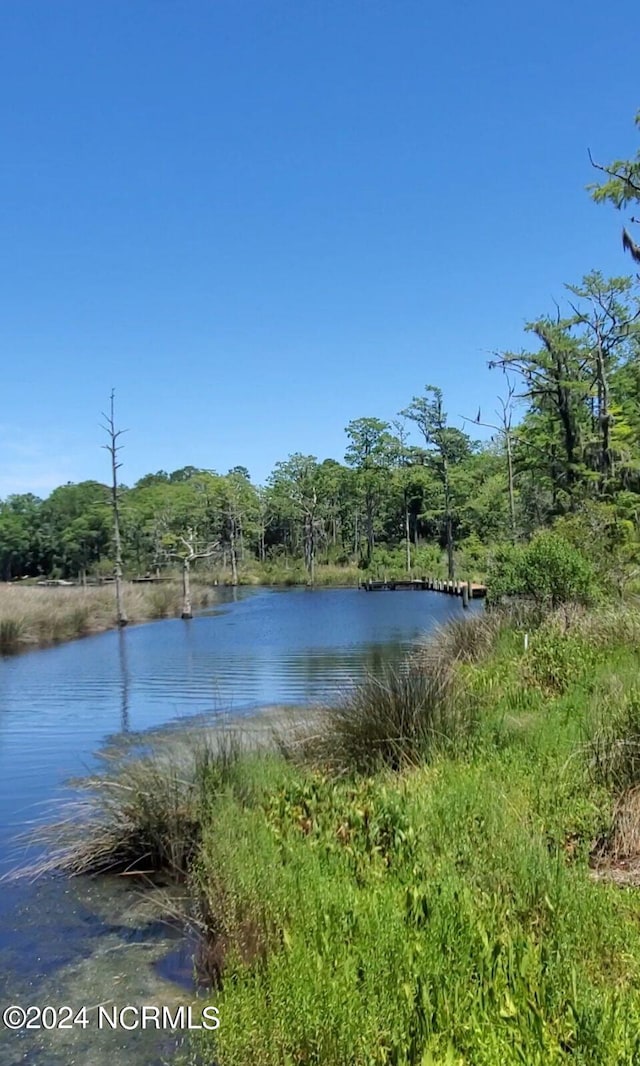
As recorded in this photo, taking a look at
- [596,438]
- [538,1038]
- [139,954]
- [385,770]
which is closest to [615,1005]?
[538,1038]

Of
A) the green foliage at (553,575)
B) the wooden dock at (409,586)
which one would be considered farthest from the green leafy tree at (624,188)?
the wooden dock at (409,586)

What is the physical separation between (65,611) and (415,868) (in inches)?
1138

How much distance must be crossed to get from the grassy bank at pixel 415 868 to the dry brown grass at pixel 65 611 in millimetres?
20928

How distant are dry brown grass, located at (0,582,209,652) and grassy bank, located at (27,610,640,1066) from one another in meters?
20.9

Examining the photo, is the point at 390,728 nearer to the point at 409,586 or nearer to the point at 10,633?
the point at 10,633

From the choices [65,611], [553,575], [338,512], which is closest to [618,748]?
[553,575]

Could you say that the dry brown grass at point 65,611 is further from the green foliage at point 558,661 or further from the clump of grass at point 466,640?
the green foliage at point 558,661

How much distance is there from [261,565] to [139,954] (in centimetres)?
7304

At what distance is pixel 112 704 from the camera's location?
49.9 feet

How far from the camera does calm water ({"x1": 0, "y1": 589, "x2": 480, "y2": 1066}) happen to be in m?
4.80

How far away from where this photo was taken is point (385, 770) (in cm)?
650

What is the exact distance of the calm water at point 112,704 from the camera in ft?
15.8

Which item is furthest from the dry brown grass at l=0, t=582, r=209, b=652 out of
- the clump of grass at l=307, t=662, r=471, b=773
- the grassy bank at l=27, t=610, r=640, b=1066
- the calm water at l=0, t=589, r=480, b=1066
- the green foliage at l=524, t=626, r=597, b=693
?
the grassy bank at l=27, t=610, r=640, b=1066

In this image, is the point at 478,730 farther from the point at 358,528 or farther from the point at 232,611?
the point at 358,528
